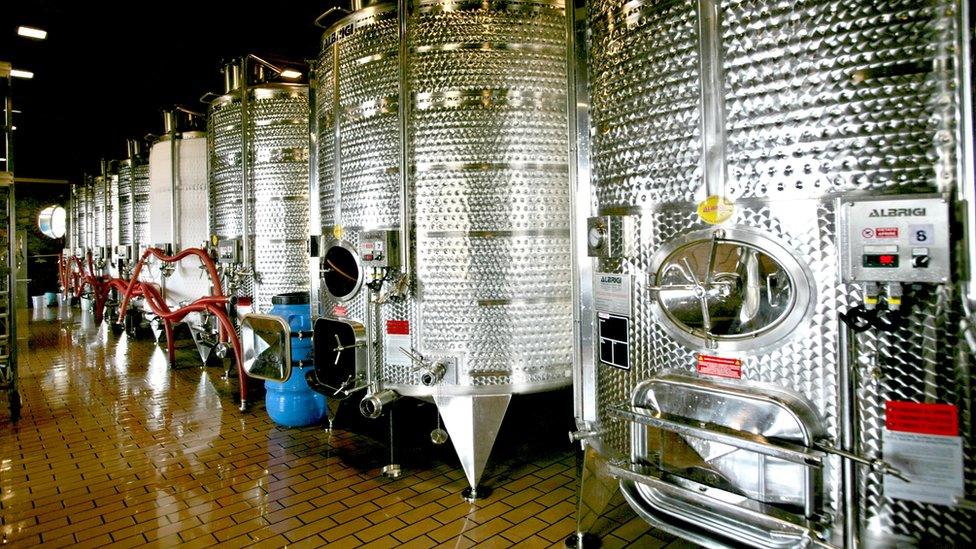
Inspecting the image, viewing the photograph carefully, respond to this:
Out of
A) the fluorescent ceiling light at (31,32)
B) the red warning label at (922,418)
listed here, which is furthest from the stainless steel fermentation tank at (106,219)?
the red warning label at (922,418)

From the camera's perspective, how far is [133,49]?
7352mm

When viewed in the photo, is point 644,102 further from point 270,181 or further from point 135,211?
point 135,211

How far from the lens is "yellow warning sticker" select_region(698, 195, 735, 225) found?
2.54 metres

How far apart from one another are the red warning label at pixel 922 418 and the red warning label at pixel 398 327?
9.66 feet

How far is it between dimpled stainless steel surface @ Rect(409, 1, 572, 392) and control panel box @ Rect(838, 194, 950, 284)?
214cm

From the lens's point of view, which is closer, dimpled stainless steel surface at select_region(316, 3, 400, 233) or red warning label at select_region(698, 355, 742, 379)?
red warning label at select_region(698, 355, 742, 379)

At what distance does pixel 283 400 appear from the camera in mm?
5473

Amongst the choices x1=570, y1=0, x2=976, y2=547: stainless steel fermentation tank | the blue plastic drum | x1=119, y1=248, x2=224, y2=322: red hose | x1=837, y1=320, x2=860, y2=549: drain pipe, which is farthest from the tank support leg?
x1=119, y1=248, x2=224, y2=322: red hose

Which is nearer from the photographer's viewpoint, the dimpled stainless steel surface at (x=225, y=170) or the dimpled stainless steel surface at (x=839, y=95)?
the dimpled stainless steel surface at (x=839, y=95)

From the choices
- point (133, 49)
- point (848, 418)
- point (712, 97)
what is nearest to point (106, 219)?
point (133, 49)

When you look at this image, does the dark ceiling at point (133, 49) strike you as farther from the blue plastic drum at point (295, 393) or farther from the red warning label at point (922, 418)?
the red warning label at point (922, 418)

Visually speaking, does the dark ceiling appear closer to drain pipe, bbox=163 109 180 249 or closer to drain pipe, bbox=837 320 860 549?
drain pipe, bbox=163 109 180 249

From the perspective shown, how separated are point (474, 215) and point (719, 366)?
Result: 2.03 m

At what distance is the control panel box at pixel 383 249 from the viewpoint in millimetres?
4125
